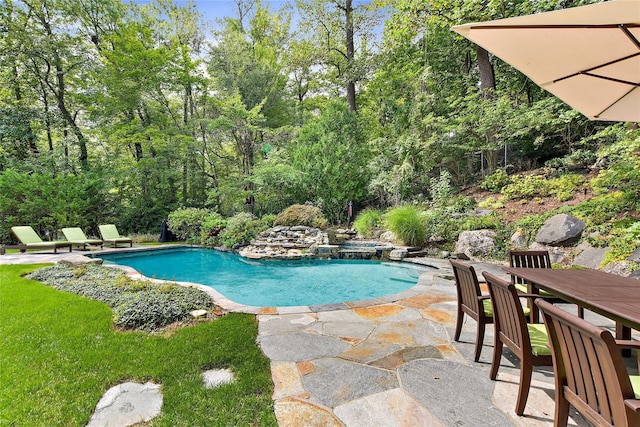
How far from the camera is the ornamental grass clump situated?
3.23 metres

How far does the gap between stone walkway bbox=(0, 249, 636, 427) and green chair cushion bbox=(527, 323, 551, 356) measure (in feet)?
1.08

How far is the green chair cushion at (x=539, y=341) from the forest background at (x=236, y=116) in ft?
24.7

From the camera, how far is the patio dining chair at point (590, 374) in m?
1.09

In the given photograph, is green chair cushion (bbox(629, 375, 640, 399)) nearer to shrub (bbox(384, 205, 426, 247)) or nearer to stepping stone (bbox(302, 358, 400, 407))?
stepping stone (bbox(302, 358, 400, 407))

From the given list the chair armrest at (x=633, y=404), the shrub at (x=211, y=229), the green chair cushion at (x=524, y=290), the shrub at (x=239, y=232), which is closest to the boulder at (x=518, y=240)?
the green chair cushion at (x=524, y=290)

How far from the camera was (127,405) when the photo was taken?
184cm

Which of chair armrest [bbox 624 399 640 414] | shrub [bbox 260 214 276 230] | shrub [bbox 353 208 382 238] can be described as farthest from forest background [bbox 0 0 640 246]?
chair armrest [bbox 624 399 640 414]

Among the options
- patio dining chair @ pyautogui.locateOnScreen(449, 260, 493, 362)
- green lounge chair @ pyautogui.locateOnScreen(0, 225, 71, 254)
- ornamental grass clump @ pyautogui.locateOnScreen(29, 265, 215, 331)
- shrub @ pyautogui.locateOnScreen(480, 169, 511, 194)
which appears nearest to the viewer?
patio dining chair @ pyautogui.locateOnScreen(449, 260, 493, 362)

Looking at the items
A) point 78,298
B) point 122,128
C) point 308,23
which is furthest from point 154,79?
point 78,298

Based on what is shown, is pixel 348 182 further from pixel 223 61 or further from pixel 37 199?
Result: pixel 37 199

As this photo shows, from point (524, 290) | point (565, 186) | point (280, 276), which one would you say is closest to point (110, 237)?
point (280, 276)

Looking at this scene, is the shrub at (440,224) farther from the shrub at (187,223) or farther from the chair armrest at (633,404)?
the shrub at (187,223)

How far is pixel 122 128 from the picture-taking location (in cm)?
1233

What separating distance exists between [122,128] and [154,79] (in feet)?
8.12
